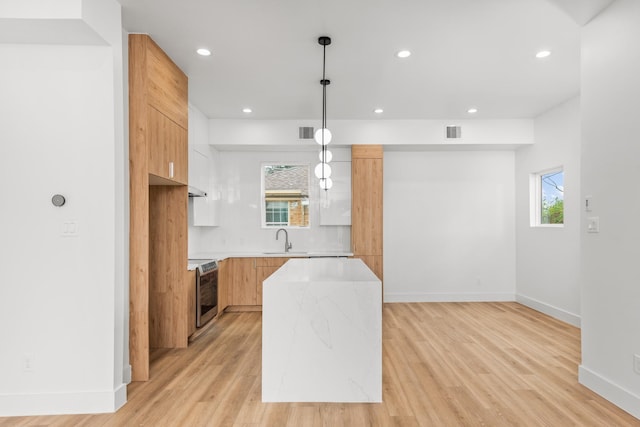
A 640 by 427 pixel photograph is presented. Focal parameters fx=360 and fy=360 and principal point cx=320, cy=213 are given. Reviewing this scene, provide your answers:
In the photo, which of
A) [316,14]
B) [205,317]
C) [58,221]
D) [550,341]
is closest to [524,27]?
[316,14]

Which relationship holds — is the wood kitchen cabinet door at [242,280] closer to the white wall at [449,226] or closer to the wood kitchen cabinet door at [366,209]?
the wood kitchen cabinet door at [366,209]

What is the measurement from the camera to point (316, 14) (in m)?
2.73

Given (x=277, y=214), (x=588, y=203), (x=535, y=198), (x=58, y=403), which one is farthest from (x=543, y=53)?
(x=58, y=403)

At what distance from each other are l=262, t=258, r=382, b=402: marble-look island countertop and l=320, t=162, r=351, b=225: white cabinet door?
320 centimetres

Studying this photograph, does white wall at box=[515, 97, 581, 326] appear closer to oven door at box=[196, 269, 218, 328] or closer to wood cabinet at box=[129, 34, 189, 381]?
oven door at box=[196, 269, 218, 328]

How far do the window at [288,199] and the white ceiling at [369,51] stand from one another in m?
1.26

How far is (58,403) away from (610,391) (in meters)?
3.85

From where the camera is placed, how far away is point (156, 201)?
372 centimetres

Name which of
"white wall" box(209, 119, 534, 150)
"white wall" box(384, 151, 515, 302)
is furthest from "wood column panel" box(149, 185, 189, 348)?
"white wall" box(384, 151, 515, 302)

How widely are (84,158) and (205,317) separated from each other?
235 centimetres

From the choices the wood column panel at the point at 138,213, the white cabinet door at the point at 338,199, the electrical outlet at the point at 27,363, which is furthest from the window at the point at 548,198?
the electrical outlet at the point at 27,363

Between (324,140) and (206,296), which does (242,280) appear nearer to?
(206,296)

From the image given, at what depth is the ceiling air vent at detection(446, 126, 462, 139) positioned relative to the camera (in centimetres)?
547

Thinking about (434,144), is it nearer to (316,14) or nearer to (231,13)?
(316,14)
